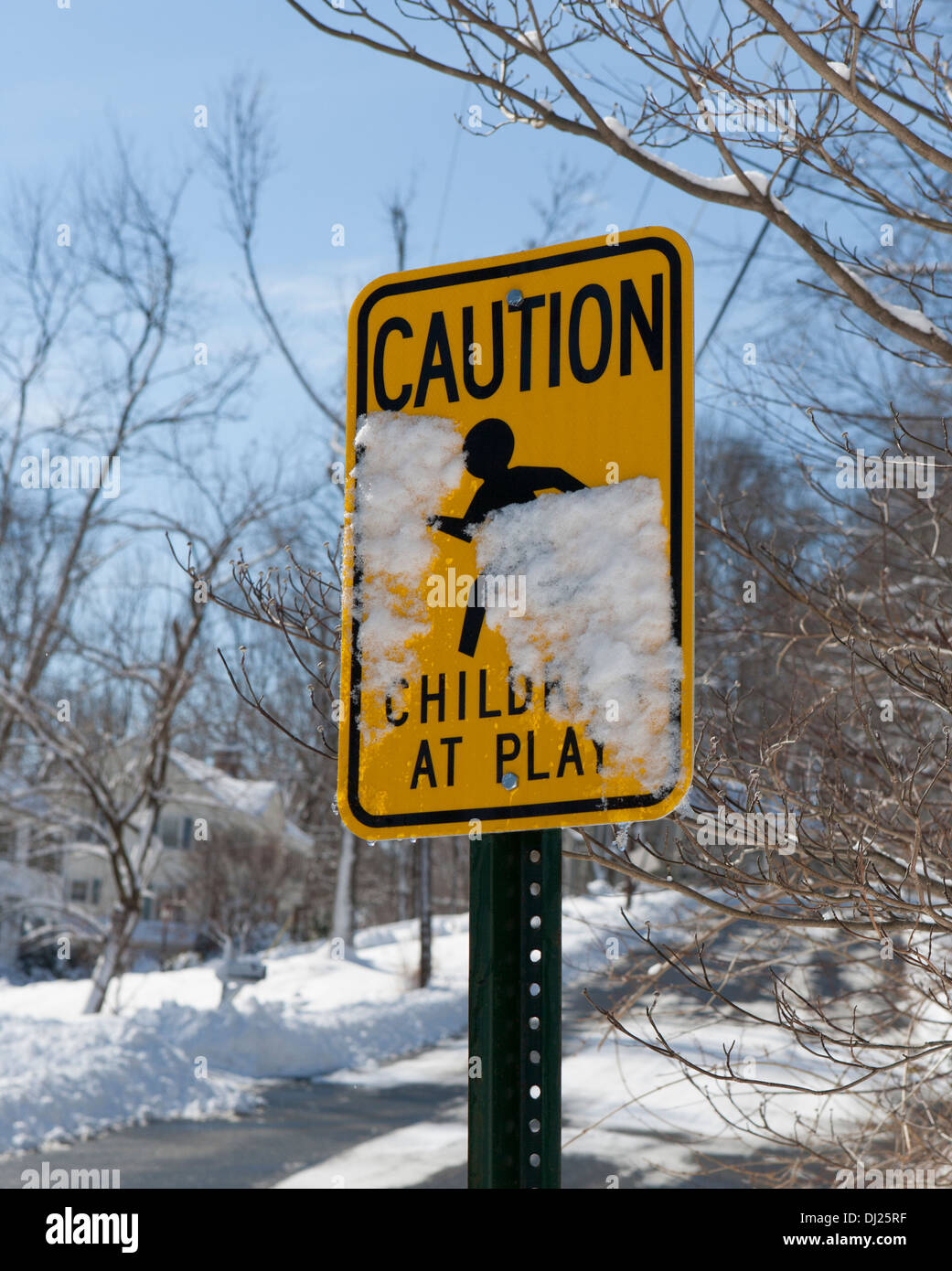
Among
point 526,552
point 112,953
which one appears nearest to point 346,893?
point 112,953

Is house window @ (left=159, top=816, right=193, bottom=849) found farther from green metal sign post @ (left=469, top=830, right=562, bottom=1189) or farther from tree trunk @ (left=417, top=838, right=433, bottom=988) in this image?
green metal sign post @ (left=469, top=830, right=562, bottom=1189)

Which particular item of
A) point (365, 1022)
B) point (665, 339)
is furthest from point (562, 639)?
point (365, 1022)

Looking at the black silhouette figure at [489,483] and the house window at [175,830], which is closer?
the black silhouette figure at [489,483]

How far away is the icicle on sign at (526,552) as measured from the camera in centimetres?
163

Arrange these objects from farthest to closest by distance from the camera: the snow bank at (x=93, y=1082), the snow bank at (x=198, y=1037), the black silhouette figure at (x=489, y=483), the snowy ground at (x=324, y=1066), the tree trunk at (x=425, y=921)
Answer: the tree trunk at (x=425, y=921)
the snow bank at (x=198, y=1037)
the snow bank at (x=93, y=1082)
the snowy ground at (x=324, y=1066)
the black silhouette figure at (x=489, y=483)

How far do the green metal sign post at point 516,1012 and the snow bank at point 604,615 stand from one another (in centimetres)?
18

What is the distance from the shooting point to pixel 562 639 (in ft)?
5.48

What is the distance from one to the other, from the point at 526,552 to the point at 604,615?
0.49ft

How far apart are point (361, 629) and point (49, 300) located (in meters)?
20.3

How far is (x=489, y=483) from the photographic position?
5.86 feet

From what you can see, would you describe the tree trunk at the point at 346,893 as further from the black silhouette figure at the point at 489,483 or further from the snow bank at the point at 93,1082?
the black silhouette figure at the point at 489,483

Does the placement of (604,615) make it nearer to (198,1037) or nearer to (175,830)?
(198,1037)

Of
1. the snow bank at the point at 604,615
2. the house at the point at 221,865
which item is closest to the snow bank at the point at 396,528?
the snow bank at the point at 604,615
